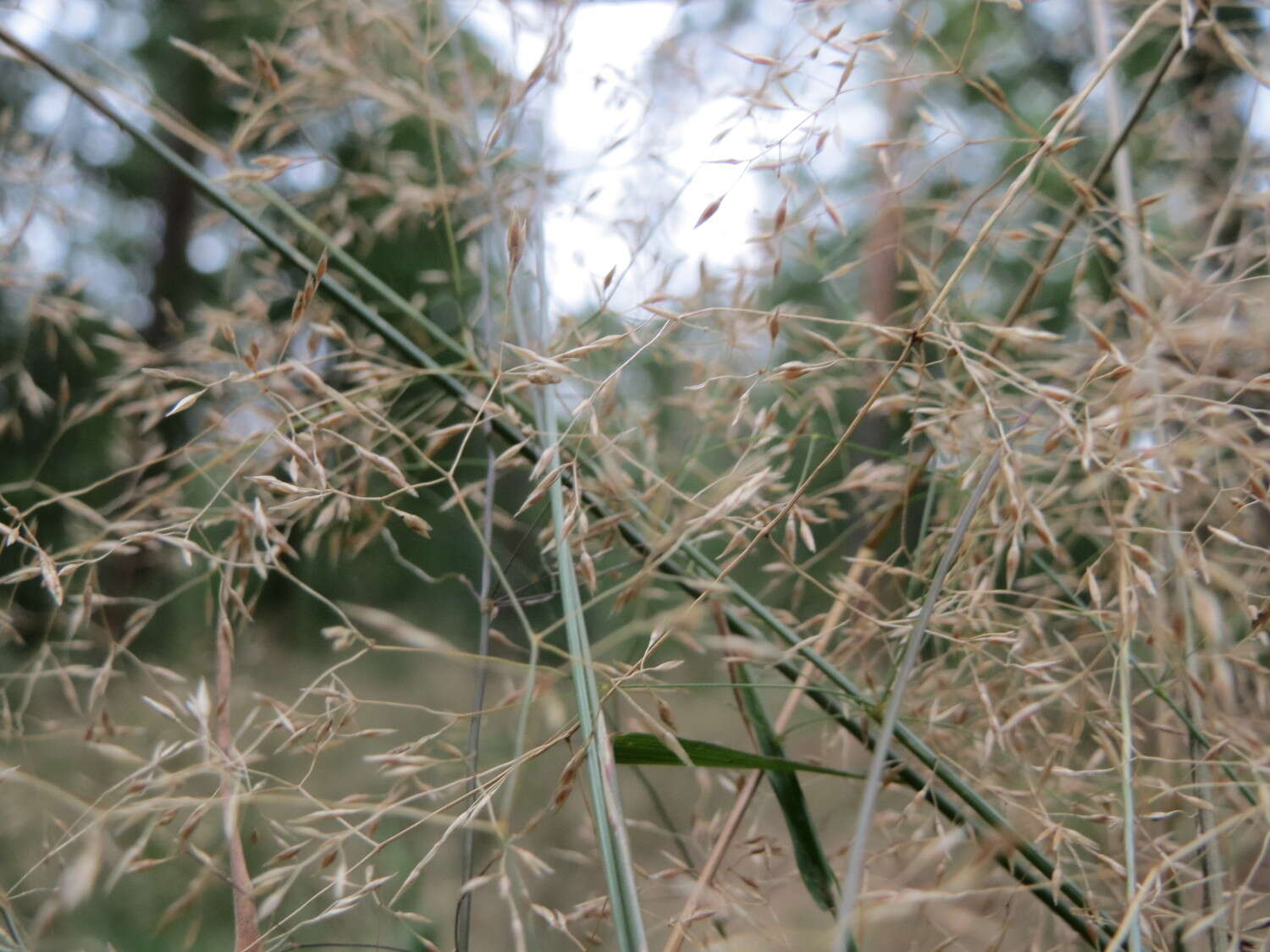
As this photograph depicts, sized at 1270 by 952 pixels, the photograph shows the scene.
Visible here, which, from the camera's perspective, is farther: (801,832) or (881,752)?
(801,832)

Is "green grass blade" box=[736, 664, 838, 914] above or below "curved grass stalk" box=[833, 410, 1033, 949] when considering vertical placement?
below

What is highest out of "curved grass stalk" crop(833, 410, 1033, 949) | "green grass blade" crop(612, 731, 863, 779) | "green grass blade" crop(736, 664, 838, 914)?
"curved grass stalk" crop(833, 410, 1033, 949)

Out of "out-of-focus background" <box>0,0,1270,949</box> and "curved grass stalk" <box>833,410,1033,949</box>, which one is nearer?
"curved grass stalk" <box>833,410,1033,949</box>

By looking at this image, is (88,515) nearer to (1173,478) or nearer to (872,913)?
(872,913)

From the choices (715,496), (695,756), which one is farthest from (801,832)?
(715,496)

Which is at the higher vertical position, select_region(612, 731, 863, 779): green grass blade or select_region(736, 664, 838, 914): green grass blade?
select_region(612, 731, 863, 779): green grass blade

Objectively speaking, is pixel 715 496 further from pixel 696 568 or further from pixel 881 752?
pixel 881 752

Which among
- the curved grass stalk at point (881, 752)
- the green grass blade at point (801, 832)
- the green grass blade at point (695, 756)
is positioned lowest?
the green grass blade at point (801, 832)

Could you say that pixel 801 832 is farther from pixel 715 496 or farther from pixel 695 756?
pixel 715 496

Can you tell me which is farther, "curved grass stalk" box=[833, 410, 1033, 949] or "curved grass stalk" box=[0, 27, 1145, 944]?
"curved grass stalk" box=[0, 27, 1145, 944]

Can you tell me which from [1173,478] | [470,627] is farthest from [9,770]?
[470,627]

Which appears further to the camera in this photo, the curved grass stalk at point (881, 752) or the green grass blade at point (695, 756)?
the green grass blade at point (695, 756)

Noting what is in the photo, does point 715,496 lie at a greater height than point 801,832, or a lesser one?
greater
